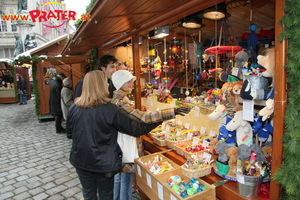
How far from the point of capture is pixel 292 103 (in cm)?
124

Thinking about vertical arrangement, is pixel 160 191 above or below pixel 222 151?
below

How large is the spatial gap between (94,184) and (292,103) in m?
1.67

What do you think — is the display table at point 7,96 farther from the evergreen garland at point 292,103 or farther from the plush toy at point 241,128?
the evergreen garland at point 292,103

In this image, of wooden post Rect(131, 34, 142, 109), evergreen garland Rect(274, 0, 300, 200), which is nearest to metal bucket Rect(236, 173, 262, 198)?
evergreen garland Rect(274, 0, 300, 200)

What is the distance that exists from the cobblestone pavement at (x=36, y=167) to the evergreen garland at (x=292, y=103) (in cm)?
222

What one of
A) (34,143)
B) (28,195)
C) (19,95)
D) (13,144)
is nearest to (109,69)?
(28,195)

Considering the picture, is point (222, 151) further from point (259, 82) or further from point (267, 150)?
point (259, 82)

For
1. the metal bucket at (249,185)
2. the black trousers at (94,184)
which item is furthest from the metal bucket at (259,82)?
the black trousers at (94,184)

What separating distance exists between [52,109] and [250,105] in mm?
6083

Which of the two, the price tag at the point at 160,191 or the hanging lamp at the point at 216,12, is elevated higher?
the hanging lamp at the point at 216,12

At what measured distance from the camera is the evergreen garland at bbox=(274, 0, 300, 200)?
1195 millimetres

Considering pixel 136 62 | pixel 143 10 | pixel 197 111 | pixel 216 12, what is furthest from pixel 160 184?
pixel 136 62

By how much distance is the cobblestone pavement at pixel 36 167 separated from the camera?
10.4 feet

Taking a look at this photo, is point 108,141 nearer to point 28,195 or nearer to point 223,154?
point 223,154
